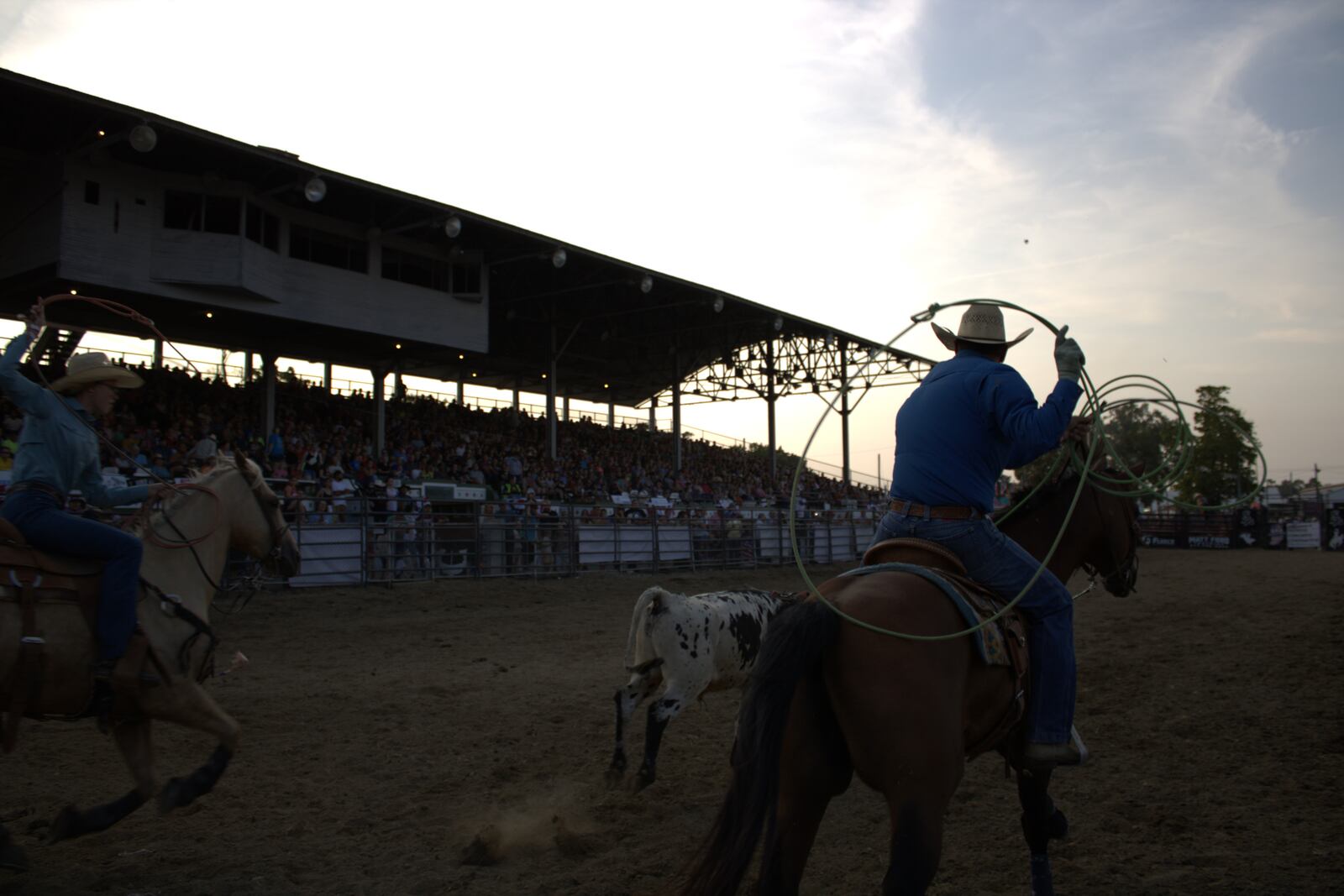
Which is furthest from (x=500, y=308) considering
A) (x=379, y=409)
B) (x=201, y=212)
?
(x=201, y=212)

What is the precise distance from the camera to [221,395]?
2105 centimetres

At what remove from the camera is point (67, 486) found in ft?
15.1

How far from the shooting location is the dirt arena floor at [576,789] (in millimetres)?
4410

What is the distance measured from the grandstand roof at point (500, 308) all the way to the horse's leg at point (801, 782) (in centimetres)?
1283

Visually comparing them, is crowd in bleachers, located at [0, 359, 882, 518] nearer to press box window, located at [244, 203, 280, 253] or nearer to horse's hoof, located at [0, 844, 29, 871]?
press box window, located at [244, 203, 280, 253]

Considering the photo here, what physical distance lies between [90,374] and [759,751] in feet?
Answer: 13.0

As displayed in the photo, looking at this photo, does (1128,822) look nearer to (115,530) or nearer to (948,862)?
(948,862)

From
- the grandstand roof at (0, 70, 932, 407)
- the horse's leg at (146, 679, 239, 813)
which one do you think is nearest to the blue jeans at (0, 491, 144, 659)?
the horse's leg at (146, 679, 239, 813)

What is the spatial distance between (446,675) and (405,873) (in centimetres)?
532

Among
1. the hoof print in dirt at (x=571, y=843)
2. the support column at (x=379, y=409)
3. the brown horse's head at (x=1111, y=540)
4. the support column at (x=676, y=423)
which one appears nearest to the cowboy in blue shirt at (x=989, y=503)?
the brown horse's head at (x=1111, y=540)

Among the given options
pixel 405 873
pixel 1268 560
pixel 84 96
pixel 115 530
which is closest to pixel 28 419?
pixel 115 530

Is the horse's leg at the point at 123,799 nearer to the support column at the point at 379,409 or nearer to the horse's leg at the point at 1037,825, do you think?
the horse's leg at the point at 1037,825

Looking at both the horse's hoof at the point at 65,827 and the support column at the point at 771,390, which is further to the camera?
the support column at the point at 771,390

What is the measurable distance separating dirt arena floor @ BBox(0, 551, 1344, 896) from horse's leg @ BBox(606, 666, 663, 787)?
7.0 inches
